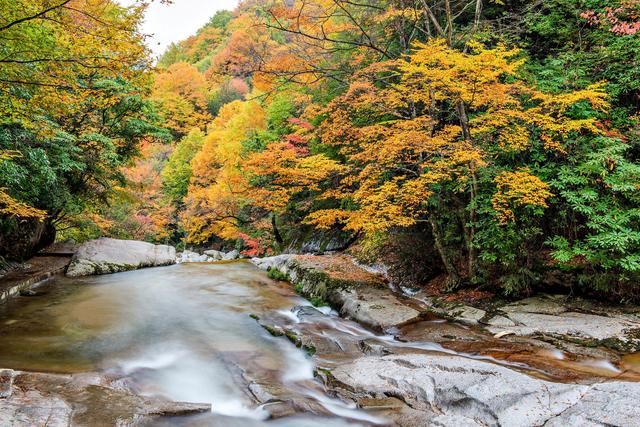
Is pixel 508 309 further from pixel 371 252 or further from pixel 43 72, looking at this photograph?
pixel 43 72

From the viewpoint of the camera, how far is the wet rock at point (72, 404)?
3.26 meters

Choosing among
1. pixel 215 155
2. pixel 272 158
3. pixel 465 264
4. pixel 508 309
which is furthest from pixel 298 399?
pixel 215 155

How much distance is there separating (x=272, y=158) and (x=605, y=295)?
918cm

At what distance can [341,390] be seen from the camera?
4.43m

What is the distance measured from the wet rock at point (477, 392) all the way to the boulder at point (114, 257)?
1040cm

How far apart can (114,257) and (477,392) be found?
13000 millimetres

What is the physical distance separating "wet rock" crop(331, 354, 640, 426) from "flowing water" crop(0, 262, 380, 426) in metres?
0.56

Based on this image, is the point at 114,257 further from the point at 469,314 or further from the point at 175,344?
the point at 469,314

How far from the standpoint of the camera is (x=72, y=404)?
11.9ft

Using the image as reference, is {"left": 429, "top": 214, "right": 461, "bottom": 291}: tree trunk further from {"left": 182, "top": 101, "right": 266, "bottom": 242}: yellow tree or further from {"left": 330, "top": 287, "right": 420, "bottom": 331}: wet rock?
{"left": 182, "top": 101, "right": 266, "bottom": 242}: yellow tree

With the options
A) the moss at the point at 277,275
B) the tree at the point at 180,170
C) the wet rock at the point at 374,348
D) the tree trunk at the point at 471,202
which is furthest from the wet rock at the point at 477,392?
the tree at the point at 180,170

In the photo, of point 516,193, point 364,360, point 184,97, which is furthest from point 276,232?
point 184,97

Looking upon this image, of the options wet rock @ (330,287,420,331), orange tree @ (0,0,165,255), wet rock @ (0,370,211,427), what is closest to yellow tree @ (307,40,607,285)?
wet rock @ (330,287,420,331)

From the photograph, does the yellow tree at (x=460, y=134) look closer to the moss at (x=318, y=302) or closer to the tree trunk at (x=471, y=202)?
the tree trunk at (x=471, y=202)
